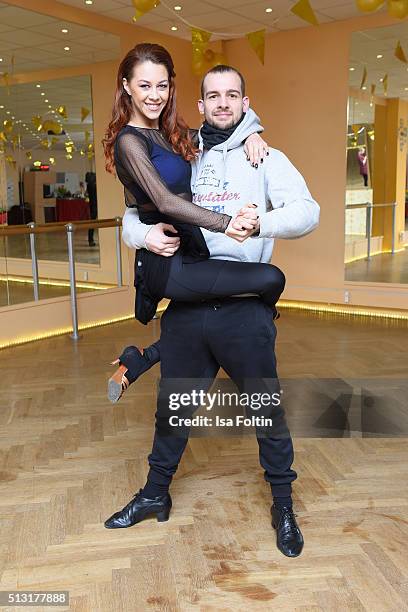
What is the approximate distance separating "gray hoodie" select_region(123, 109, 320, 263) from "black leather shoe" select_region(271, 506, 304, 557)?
925mm

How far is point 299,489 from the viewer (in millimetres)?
2689

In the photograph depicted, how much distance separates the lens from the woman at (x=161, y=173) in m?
1.92

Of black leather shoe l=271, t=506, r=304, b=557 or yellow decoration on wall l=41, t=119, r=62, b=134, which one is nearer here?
black leather shoe l=271, t=506, r=304, b=557

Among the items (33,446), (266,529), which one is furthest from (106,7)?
(266,529)

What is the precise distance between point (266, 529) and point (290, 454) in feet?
1.15

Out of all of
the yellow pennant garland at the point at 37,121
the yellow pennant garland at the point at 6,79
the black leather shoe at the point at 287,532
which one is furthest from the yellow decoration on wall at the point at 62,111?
the black leather shoe at the point at 287,532

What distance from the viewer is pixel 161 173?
1986 mm

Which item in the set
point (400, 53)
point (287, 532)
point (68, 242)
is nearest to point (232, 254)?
point (287, 532)

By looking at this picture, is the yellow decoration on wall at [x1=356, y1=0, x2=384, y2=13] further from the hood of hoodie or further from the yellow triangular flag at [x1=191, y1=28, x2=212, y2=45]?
the hood of hoodie

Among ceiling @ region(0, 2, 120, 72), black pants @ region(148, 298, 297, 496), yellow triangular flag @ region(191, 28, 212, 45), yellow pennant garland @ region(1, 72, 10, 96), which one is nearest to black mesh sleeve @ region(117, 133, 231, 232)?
black pants @ region(148, 298, 297, 496)

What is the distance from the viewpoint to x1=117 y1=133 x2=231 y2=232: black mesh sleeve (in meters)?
1.85

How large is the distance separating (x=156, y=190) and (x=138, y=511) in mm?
1235

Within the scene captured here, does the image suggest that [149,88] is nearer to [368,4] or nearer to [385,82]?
[368,4]

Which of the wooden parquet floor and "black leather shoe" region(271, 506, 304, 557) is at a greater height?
"black leather shoe" region(271, 506, 304, 557)
